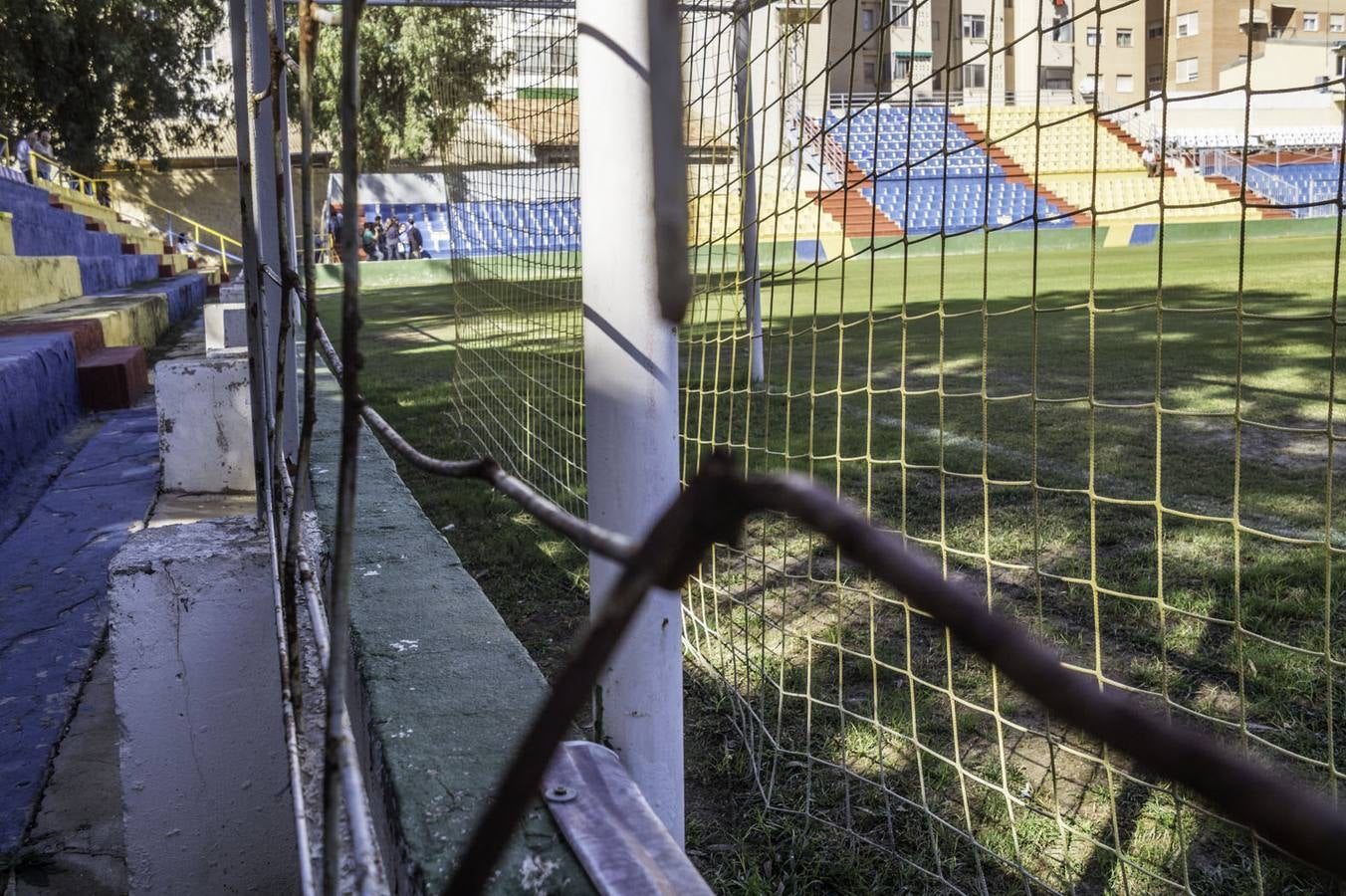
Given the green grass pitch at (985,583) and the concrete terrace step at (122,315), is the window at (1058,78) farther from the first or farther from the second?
the green grass pitch at (985,583)

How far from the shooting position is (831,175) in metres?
22.7

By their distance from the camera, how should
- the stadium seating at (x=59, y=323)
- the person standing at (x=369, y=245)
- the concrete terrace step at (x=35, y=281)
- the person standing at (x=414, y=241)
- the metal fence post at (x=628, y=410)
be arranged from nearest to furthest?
the metal fence post at (x=628, y=410)
the stadium seating at (x=59, y=323)
the concrete terrace step at (x=35, y=281)
the person standing at (x=369, y=245)
the person standing at (x=414, y=241)

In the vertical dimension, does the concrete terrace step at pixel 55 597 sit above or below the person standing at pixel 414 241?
below

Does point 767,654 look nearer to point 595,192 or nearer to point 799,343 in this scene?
point 595,192

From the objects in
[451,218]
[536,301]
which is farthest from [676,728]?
[451,218]

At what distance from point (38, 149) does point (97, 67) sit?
190 cm

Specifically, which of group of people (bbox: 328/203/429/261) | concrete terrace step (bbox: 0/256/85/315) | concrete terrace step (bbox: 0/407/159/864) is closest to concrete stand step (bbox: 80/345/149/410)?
Result: concrete terrace step (bbox: 0/407/159/864)

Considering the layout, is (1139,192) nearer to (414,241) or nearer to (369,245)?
(414,241)

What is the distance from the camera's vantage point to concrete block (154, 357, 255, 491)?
3189 mm

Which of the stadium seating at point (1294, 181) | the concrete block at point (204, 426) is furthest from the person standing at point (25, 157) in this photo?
the stadium seating at point (1294, 181)

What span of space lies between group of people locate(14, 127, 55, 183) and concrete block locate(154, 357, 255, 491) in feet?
43.3

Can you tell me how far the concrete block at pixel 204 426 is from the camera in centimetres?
319

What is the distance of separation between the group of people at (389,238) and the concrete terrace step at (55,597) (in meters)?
19.3

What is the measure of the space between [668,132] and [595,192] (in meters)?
1.12
